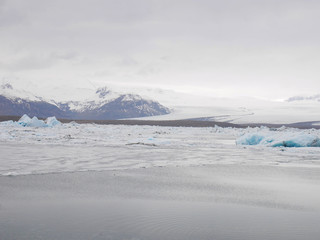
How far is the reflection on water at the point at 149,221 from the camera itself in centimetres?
321

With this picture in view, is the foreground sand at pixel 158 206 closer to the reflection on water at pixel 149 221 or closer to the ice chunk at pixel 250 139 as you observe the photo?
the reflection on water at pixel 149 221

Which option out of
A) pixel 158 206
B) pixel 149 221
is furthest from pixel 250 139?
pixel 149 221

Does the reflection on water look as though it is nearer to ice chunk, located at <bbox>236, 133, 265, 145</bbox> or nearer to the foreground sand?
the foreground sand

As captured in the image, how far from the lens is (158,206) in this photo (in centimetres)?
424

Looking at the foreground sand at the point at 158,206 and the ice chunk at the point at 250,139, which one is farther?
the ice chunk at the point at 250,139

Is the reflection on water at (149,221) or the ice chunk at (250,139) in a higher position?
the ice chunk at (250,139)

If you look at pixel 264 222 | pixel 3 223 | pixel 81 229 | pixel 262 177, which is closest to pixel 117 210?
pixel 81 229

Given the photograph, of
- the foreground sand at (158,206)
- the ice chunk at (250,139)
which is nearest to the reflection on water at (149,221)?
the foreground sand at (158,206)

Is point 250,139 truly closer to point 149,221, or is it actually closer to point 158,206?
point 158,206

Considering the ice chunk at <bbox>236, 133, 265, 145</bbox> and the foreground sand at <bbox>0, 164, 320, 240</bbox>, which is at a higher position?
the ice chunk at <bbox>236, 133, 265, 145</bbox>

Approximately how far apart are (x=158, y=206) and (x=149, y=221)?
623 millimetres

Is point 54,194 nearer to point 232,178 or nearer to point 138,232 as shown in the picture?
point 138,232

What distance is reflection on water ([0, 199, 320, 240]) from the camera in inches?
126

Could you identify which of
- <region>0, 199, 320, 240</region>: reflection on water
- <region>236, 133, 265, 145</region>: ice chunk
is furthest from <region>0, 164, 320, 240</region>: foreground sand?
<region>236, 133, 265, 145</region>: ice chunk
